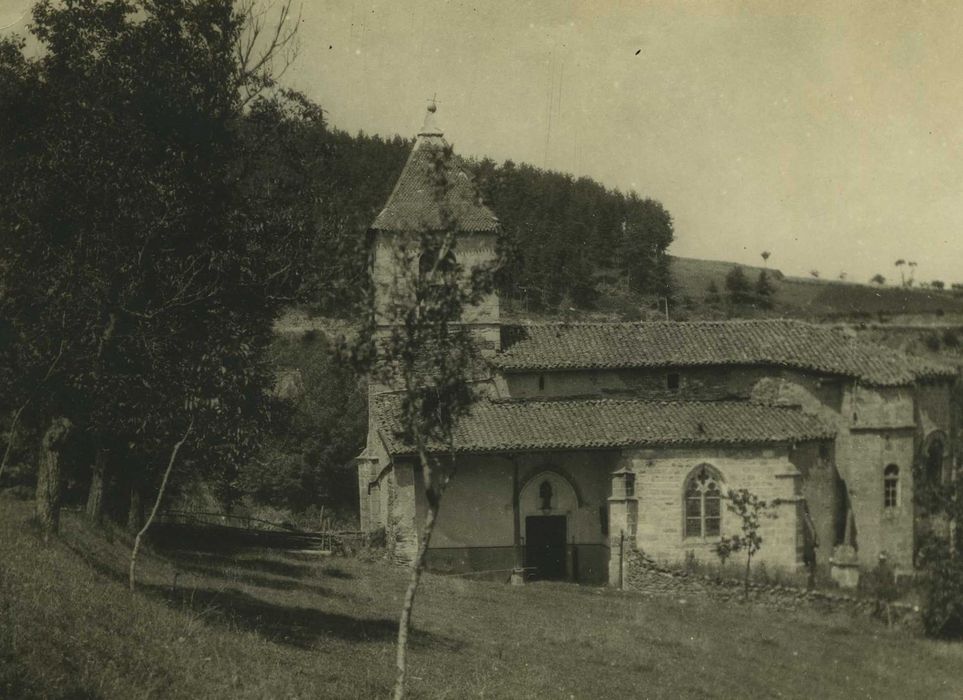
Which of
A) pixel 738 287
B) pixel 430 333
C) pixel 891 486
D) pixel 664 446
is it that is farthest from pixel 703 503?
pixel 738 287

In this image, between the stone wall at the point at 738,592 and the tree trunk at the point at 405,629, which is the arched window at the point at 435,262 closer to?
the tree trunk at the point at 405,629

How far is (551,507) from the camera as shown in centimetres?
3052

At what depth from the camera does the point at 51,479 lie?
51.1ft

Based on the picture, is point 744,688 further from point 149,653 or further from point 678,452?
point 678,452

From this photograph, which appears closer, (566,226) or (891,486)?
(891,486)

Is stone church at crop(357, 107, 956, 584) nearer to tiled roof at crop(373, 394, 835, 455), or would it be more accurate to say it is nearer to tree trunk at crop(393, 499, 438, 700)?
tiled roof at crop(373, 394, 835, 455)

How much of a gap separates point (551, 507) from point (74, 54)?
20015 mm

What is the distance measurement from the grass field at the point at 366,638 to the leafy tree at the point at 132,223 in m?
2.94

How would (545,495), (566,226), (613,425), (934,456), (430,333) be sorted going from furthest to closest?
(566,226) → (934,456) → (545,495) → (613,425) → (430,333)

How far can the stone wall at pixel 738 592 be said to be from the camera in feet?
81.9

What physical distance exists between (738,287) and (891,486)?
56.4m

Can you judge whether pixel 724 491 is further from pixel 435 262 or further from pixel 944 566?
pixel 435 262

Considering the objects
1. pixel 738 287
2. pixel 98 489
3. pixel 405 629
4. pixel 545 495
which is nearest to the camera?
pixel 405 629

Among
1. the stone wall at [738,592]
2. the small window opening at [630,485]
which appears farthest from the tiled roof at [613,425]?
the stone wall at [738,592]
